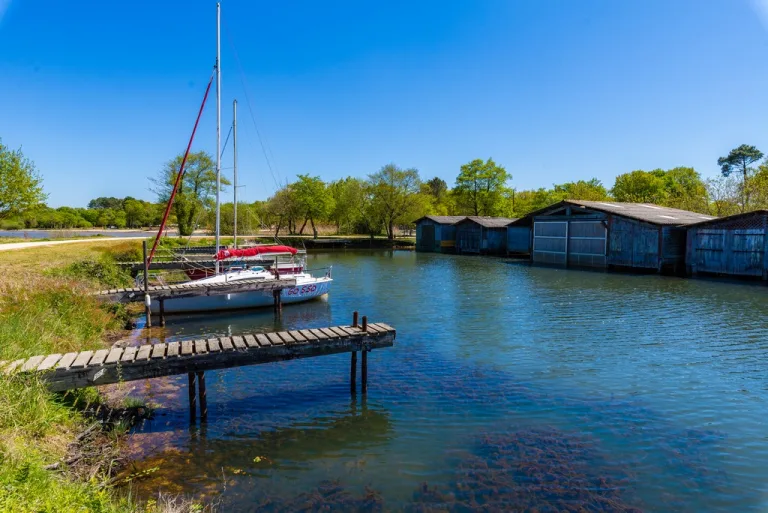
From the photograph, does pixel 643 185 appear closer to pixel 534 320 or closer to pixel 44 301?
pixel 534 320

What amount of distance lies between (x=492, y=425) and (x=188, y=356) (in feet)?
20.6

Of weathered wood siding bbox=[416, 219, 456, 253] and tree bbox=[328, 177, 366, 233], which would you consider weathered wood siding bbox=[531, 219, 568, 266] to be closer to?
weathered wood siding bbox=[416, 219, 456, 253]

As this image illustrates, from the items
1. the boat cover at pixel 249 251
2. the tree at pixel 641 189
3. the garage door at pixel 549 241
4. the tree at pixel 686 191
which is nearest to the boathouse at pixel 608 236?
the garage door at pixel 549 241

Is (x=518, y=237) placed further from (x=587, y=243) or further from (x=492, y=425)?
(x=492, y=425)

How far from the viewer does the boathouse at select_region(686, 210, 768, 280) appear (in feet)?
102

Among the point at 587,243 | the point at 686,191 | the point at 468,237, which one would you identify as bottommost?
the point at 587,243

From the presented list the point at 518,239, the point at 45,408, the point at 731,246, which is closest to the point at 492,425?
the point at 45,408

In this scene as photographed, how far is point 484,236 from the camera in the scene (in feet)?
185

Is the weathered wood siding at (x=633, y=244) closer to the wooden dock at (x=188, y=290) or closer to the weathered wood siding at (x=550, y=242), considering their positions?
the weathered wood siding at (x=550, y=242)

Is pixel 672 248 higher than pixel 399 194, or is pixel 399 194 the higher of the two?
pixel 399 194

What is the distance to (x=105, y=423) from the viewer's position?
9031mm

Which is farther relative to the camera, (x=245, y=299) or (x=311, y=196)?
(x=311, y=196)

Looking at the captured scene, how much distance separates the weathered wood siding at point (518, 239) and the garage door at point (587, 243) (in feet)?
32.6

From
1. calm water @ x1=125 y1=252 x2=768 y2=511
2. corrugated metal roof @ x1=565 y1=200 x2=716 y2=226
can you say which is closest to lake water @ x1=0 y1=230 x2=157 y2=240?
calm water @ x1=125 y1=252 x2=768 y2=511
